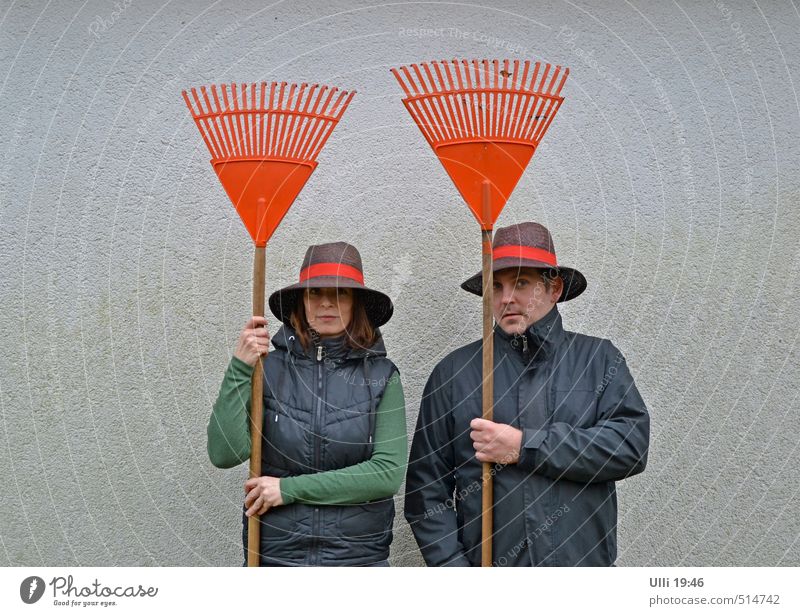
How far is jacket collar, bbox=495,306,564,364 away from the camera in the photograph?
3344mm

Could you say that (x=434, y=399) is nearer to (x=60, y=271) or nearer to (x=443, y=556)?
(x=443, y=556)

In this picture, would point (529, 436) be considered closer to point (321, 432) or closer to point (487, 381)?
point (487, 381)

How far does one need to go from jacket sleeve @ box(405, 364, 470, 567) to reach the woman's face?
0.36 meters

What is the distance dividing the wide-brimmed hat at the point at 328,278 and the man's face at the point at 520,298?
367 millimetres

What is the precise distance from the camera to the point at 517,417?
330 centimetres

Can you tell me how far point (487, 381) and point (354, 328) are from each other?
1.46ft

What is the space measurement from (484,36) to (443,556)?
203cm

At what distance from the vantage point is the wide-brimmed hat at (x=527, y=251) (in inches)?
133

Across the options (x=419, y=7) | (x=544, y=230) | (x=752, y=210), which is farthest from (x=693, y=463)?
(x=419, y=7)

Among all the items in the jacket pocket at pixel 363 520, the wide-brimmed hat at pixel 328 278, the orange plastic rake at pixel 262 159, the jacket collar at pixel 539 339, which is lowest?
the jacket pocket at pixel 363 520

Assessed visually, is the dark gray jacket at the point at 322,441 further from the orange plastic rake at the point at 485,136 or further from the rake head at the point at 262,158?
the orange plastic rake at the point at 485,136

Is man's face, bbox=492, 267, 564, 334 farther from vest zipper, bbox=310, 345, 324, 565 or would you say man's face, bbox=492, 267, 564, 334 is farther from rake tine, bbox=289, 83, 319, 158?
rake tine, bbox=289, 83, 319, 158

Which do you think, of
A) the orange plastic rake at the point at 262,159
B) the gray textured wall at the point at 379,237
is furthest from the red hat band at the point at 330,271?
the gray textured wall at the point at 379,237

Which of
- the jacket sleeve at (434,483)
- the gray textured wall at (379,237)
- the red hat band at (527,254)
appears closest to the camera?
the jacket sleeve at (434,483)
